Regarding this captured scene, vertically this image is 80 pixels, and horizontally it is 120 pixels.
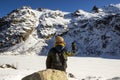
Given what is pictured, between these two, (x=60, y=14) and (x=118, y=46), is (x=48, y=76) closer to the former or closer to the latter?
(x=118, y=46)

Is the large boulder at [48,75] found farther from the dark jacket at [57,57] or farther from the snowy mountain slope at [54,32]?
the snowy mountain slope at [54,32]

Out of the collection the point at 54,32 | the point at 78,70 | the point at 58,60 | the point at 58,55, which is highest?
the point at 54,32

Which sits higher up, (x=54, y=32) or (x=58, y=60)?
(x=54, y=32)

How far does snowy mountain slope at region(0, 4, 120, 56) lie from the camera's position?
51.6 meters

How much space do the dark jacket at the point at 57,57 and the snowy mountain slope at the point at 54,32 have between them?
41798 mm

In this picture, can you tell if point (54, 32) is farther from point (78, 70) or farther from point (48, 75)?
point (48, 75)

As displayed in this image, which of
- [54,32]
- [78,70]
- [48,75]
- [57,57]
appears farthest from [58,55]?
[54,32]

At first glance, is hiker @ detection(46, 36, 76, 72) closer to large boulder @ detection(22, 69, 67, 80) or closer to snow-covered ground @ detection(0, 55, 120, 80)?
large boulder @ detection(22, 69, 67, 80)

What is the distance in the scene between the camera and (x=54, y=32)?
65.7 metres

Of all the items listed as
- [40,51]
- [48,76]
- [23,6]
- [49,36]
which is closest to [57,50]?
[48,76]

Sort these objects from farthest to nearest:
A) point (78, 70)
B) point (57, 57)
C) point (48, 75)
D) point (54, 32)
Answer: point (54, 32)
point (78, 70)
point (57, 57)
point (48, 75)

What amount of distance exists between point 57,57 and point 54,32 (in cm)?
5964

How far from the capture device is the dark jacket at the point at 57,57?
6082mm

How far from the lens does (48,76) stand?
5785 millimetres
